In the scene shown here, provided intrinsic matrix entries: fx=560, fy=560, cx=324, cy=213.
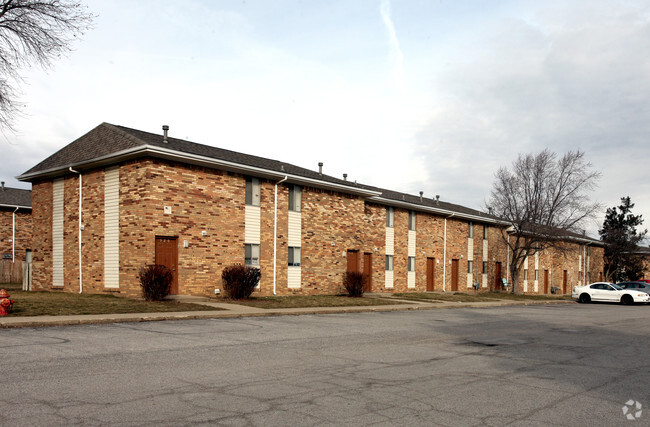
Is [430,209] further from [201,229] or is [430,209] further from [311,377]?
[311,377]

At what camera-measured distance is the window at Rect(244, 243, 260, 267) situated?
81.1 feet

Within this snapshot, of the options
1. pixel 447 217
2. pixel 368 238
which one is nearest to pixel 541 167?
pixel 447 217

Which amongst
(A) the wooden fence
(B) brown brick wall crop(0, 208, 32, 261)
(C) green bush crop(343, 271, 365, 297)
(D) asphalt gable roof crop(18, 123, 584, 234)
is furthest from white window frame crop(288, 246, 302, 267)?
(B) brown brick wall crop(0, 208, 32, 261)

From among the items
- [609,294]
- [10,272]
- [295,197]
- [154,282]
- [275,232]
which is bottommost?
[609,294]

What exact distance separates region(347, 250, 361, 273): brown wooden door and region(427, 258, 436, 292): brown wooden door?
8.38 meters

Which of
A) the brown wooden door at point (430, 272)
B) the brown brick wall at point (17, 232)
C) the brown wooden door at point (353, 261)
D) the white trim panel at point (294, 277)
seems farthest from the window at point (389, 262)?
the brown brick wall at point (17, 232)

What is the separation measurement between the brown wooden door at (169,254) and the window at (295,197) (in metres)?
6.98

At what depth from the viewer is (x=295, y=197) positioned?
27297 millimetres

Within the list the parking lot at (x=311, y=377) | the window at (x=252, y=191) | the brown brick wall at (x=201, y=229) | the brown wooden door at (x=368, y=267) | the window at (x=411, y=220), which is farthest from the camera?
the window at (x=411, y=220)

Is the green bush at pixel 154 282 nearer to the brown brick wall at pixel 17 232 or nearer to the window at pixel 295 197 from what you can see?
the window at pixel 295 197

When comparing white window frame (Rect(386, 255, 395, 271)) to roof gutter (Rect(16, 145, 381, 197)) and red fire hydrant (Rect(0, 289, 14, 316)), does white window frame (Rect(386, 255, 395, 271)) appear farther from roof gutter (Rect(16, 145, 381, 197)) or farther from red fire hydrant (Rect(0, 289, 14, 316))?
red fire hydrant (Rect(0, 289, 14, 316))

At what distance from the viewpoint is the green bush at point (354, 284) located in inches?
1102

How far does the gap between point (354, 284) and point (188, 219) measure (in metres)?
9.68

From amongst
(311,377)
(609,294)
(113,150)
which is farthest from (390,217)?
(311,377)
